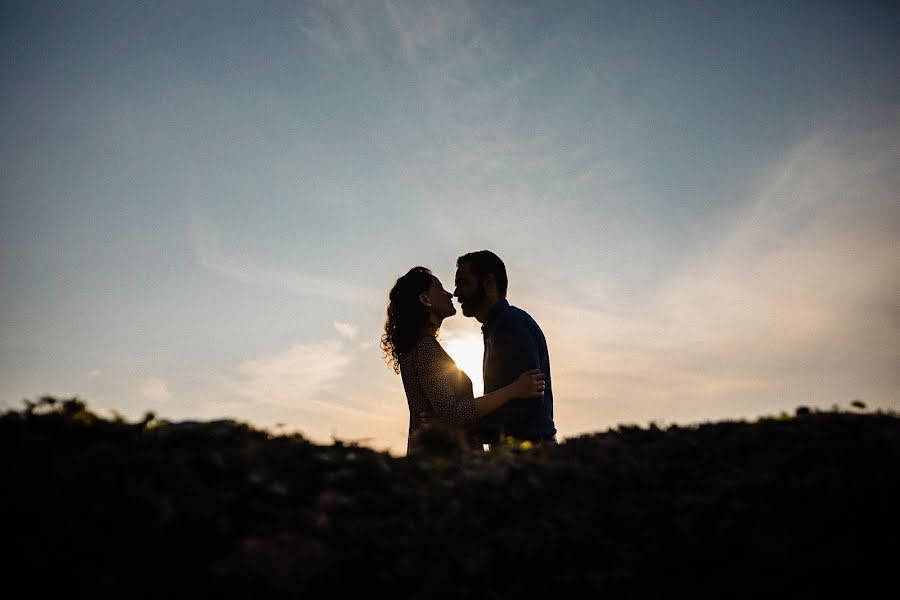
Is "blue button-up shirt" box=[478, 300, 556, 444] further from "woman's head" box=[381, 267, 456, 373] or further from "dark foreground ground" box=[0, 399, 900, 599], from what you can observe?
"dark foreground ground" box=[0, 399, 900, 599]

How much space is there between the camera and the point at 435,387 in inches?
320

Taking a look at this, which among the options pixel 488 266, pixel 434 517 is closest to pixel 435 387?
pixel 488 266

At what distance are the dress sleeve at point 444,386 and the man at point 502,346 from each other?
0.32 meters

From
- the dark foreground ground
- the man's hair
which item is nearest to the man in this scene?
the man's hair

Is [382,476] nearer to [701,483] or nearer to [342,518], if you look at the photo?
[342,518]

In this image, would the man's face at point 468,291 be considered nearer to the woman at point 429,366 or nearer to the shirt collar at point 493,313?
the woman at point 429,366

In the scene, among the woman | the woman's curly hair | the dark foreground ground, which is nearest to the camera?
the dark foreground ground

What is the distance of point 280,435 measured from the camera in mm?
4406

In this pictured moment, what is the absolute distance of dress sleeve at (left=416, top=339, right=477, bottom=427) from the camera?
7754 millimetres

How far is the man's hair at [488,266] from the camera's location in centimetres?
948

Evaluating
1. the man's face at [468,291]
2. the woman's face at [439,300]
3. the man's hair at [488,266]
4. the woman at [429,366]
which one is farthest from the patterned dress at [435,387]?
the man's hair at [488,266]

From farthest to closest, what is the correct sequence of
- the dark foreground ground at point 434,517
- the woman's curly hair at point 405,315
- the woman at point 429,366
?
the woman's curly hair at point 405,315, the woman at point 429,366, the dark foreground ground at point 434,517

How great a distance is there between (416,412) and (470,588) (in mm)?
5783

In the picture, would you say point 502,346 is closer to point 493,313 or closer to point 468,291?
point 493,313
